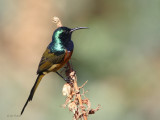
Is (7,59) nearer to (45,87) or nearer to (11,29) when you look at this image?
(11,29)

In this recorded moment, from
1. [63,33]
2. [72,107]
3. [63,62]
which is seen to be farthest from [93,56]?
[72,107]

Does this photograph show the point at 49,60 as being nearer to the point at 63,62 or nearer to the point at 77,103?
the point at 63,62

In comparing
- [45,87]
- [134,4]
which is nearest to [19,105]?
[45,87]

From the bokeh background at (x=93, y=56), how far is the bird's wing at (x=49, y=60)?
3.05 m

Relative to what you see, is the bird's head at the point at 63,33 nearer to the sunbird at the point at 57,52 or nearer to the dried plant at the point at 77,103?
the sunbird at the point at 57,52

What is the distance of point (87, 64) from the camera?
988cm

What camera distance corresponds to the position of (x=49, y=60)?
502 centimetres

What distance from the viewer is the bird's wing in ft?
16.0

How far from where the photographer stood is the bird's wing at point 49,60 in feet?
16.0

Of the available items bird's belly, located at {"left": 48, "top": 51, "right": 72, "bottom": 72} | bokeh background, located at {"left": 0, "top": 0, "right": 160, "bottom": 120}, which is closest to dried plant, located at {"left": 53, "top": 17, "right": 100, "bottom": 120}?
bird's belly, located at {"left": 48, "top": 51, "right": 72, "bottom": 72}

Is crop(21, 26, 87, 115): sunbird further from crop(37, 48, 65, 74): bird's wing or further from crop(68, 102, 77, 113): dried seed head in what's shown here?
crop(68, 102, 77, 113): dried seed head

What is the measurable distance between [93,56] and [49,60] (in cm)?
520

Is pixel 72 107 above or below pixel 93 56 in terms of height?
above

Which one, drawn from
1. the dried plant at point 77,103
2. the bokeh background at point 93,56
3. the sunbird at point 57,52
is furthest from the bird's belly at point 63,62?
the bokeh background at point 93,56
